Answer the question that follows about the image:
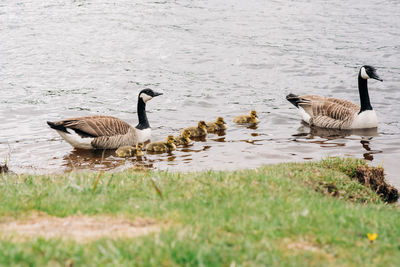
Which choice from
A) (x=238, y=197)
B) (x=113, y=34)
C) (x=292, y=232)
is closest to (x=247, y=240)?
(x=292, y=232)

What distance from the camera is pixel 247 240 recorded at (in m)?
5.54

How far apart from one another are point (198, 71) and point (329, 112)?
813cm

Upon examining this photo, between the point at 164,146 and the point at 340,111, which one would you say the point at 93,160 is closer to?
the point at 164,146

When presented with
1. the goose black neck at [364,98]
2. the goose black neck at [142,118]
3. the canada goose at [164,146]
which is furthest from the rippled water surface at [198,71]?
the goose black neck at [364,98]

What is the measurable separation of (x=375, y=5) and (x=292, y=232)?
111 ft

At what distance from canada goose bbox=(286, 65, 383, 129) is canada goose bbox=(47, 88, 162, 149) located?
18.6 ft

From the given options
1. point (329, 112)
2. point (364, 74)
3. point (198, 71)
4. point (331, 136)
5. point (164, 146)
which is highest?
point (198, 71)

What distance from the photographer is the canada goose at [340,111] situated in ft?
56.8

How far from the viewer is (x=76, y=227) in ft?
20.0

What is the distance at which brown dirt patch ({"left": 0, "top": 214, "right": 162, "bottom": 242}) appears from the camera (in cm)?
574

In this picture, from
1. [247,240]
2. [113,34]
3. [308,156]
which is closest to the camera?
[247,240]

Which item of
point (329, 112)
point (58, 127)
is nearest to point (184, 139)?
point (58, 127)

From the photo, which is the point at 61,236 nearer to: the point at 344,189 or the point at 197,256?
the point at 197,256

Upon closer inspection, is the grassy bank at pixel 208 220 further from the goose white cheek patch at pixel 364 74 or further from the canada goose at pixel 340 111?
the goose white cheek patch at pixel 364 74
